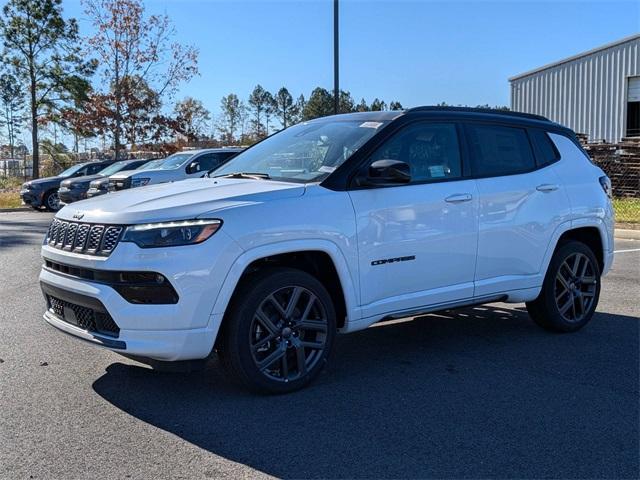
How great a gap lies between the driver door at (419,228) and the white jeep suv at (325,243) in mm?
11

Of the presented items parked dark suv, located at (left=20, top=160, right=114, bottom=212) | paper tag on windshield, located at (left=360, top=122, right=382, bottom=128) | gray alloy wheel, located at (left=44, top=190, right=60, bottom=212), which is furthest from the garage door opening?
paper tag on windshield, located at (left=360, top=122, right=382, bottom=128)

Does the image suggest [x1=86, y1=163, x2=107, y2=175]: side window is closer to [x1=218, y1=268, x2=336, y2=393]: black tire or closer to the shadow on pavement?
the shadow on pavement

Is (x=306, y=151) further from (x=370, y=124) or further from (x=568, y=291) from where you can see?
(x=568, y=291)

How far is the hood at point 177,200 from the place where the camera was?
160 inches

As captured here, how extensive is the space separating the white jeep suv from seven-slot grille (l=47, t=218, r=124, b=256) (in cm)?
1

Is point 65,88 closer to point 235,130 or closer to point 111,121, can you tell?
point 111,121

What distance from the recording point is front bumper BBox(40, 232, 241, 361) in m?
3.94

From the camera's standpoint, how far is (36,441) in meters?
3.75

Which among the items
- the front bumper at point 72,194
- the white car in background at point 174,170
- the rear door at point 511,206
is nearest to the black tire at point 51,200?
the front bumper at point 72,194

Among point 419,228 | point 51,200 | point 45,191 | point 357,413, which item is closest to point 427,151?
point 419,228

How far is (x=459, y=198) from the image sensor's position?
5.13m

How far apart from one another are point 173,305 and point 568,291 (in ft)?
12.1

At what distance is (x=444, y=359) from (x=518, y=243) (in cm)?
112

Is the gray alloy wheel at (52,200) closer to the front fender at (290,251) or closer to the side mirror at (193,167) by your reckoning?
the side mirror at (193,167)
